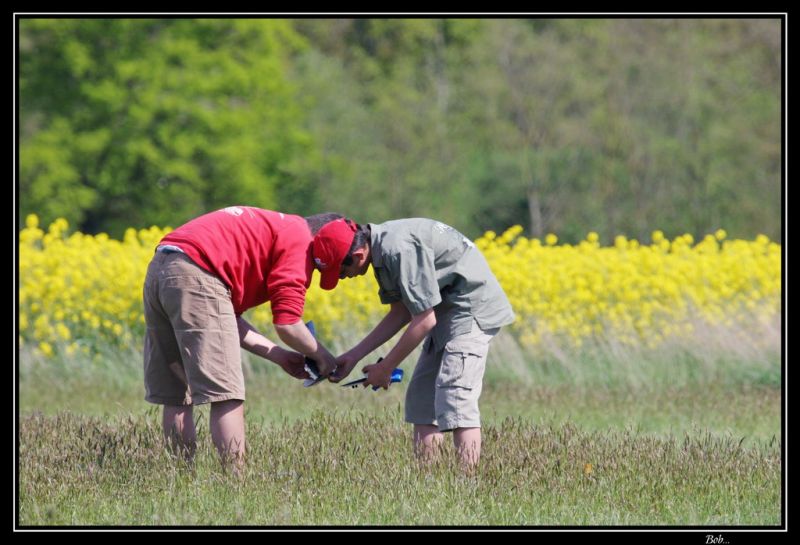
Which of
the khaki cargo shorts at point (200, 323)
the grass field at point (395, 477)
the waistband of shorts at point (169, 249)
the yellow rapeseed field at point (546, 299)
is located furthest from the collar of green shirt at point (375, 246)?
the yellow rapeseed field at point (546, 299)

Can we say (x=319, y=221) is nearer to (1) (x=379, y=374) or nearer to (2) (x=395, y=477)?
(1) (x=379, y=374)

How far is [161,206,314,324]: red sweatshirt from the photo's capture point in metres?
5.62

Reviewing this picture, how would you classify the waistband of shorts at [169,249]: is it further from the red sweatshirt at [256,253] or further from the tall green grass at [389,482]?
the tall green grass at [389,482]

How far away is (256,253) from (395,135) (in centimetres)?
2506

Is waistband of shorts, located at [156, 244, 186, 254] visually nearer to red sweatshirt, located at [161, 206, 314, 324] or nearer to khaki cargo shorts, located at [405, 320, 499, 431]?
red sweatshirt, located at [161, 206, 314, 324]

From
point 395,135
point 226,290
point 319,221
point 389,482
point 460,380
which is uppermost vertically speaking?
point 395,135

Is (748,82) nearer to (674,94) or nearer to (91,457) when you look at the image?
(674,94)

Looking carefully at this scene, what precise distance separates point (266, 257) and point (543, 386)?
14.1 feet

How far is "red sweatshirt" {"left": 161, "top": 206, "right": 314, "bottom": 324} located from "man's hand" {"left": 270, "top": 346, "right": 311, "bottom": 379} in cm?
44

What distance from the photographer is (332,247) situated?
5.58 meters

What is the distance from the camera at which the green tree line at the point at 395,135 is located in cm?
2853

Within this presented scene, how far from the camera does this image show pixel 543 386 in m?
9.54

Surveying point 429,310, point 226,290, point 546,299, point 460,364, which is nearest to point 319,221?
point 226,290
